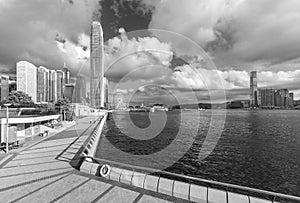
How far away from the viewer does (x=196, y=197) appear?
616cm

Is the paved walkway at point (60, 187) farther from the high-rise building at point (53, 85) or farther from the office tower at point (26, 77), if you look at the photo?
the high-rise building at point (53, 85)

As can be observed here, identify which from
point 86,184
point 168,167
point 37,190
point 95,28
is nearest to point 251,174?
point 168,167

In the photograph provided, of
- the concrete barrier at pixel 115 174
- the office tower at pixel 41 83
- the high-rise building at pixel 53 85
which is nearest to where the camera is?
the concrete barrier at pixel 115 174

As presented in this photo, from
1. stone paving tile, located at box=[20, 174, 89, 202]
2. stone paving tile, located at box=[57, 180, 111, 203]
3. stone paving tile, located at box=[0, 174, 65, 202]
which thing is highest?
stone paving tile, located at box=[57, 180, 111, 203]

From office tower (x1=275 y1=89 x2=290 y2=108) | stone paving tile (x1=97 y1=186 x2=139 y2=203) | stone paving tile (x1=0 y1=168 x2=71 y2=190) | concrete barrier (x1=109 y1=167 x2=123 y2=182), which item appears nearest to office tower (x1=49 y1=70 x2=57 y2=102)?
stone paving tile (x1=0 y1=168 x2=71 y2=190)

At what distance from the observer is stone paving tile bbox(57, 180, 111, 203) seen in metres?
6.55

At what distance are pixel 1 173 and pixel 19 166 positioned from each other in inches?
49.7

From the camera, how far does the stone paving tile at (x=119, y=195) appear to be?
21.1 feet

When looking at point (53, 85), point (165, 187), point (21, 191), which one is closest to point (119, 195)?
point (165, 187)

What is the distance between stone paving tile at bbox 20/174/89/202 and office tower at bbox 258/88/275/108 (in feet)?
628

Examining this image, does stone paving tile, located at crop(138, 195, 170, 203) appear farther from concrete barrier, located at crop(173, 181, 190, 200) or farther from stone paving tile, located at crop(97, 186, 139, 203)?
concrete barrier, located at crop(173, 181, 190, 200)

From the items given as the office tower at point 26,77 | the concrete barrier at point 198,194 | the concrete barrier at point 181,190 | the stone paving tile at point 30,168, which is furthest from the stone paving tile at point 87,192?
the office tower at point 26,77

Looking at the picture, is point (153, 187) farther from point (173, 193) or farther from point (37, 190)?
point (37, 190)

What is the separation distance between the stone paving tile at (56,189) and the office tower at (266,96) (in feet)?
628
